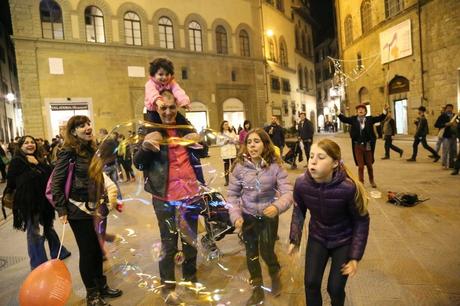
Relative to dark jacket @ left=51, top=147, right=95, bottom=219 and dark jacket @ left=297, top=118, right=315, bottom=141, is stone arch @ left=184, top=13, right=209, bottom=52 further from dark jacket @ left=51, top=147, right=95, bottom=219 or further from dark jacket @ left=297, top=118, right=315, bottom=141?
dark jacket @ left=51, top=147, right=95, bottom=219

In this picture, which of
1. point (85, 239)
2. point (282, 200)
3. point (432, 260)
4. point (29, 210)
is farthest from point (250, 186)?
point (29, 210)

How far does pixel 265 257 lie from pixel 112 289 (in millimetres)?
1895

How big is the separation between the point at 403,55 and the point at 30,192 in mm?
23946

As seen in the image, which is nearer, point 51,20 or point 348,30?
point 51,20

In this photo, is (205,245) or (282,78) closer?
(205,245)

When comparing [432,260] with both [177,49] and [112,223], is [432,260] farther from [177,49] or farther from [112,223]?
[177,49]

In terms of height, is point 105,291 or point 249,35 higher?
point 249,35

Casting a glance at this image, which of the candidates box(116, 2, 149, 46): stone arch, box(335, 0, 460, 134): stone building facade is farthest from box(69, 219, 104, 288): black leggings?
box(116, 2, 149, 46): stone arch

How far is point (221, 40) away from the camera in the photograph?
28500 millimetres

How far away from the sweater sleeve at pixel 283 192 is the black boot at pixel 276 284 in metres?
0.51

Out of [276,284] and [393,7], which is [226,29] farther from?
[276,284]

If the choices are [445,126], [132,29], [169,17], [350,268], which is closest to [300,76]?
[169,17]

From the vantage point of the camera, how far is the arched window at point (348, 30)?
30.3 meters

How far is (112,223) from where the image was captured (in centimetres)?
337
